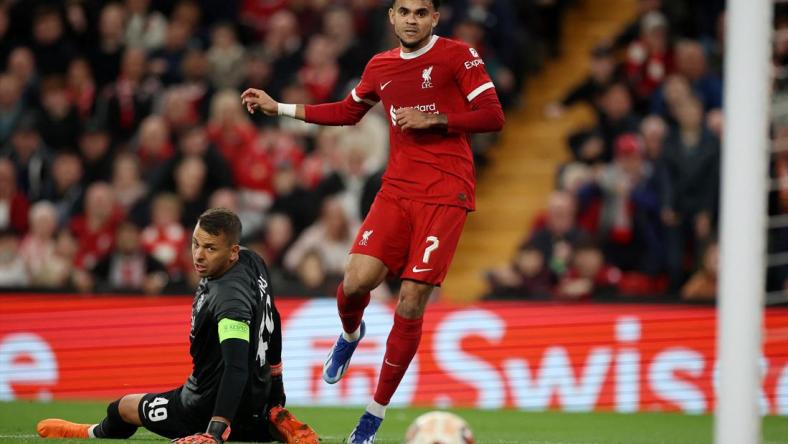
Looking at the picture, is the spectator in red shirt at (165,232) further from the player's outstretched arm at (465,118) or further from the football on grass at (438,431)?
the football on grass at (438,431)

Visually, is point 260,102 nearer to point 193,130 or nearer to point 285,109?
point 285,109

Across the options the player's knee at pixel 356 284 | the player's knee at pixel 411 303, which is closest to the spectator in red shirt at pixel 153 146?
the player's knee at pixel 356 284

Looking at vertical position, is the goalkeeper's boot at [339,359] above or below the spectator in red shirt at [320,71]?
below

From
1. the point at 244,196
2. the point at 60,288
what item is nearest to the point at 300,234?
the point at 244,196

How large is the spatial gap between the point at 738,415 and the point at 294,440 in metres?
2.57

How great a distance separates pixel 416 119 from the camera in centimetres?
682

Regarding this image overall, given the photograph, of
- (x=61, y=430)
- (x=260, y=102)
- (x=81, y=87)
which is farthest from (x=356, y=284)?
(x=81, y=87)

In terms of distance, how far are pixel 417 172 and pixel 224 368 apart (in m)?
1.65

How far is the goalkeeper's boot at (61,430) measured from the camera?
6915 mm

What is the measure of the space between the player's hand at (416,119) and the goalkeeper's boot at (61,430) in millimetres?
2348

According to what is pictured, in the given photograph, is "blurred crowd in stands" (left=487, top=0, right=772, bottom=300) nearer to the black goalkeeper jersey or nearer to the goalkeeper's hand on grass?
the black goalkeeper jersey

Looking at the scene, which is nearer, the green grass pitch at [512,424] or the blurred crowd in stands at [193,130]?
the green grass pitch at [512,424]

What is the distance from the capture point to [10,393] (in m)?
11.2

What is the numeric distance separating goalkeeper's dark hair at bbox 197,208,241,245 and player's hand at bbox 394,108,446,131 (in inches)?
41.2
